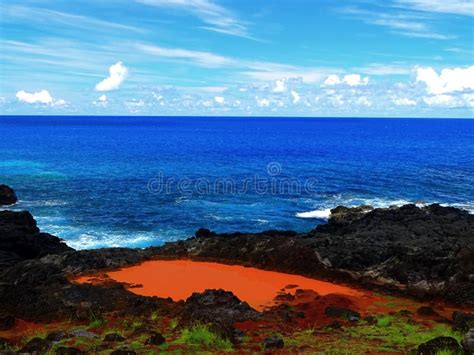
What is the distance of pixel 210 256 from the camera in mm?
29031

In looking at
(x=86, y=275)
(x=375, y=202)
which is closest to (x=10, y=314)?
(x=86, y=275)

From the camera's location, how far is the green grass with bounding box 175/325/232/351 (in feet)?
47.8

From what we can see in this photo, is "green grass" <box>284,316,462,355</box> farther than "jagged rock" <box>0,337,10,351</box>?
No

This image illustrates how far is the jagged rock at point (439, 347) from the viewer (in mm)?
12500

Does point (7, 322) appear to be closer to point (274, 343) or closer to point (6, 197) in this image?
point (274, 343)

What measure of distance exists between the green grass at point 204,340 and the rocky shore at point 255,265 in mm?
324

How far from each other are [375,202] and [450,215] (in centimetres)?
2233

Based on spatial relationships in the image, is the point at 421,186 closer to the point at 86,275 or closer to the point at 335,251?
the point at 335,251

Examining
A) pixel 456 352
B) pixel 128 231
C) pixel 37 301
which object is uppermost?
pixel 456 352

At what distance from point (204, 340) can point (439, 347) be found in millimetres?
6713

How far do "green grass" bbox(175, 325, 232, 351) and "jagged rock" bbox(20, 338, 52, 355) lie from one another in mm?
3848

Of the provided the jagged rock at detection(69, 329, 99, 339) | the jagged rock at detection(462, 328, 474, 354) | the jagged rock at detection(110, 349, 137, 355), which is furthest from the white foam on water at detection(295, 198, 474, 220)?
the jagged rock at detection(110, 349, 137, 355)
